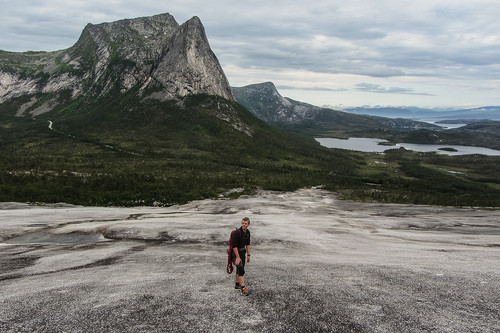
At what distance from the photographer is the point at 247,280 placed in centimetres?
1550

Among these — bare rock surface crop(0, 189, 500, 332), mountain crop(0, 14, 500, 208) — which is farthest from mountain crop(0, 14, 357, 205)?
bare rock surface crop(0, 189, 500, 332)

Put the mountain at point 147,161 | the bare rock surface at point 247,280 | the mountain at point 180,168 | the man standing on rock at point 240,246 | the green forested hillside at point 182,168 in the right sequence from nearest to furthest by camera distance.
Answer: the bare rock surface at point 247,280
the man standing on rock at point 240,246
the mountain at point 147,161
the mountain at point 180,168
the green forested hillside at point 182,168

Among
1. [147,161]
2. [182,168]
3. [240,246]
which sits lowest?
[182,168]

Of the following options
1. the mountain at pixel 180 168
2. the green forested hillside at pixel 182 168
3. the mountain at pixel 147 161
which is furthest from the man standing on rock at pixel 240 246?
the green forested hillside at pixel 182 168

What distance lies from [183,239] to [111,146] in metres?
136

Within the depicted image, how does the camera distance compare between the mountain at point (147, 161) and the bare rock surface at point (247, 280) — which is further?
the mountain at point (147, 161)

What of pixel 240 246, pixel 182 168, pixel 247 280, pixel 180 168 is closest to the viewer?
pixel 240 246

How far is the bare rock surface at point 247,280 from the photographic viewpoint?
11141 mm

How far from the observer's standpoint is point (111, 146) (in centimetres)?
14525

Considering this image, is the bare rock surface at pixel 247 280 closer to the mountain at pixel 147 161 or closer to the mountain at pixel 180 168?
the mountain at pixel 147 161

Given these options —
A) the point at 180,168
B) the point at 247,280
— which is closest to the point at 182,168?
the point at 180,168

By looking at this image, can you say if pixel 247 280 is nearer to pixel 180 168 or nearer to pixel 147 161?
pixel 180 168

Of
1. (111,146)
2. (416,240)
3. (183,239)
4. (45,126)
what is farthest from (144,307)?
(45,126)

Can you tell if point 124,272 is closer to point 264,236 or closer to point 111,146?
point 264,236
